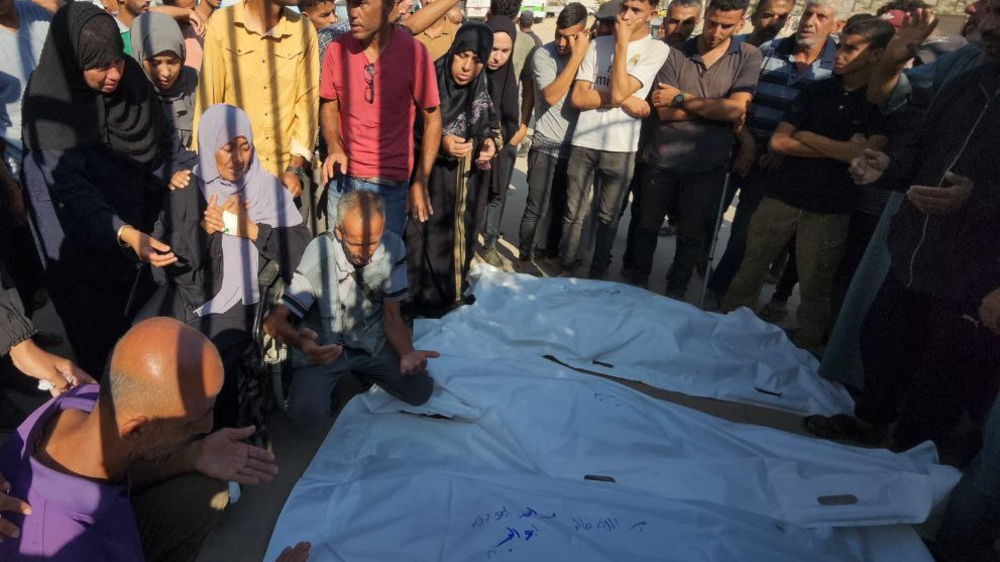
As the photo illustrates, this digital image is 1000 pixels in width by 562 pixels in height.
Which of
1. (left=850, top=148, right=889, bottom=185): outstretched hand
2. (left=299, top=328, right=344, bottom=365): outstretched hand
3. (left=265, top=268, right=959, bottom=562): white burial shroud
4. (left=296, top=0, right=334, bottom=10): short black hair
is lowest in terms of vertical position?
(left=265, top=268, right=959, bottom=562): white burial shroud

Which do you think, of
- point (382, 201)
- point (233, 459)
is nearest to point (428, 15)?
point (382, 201)

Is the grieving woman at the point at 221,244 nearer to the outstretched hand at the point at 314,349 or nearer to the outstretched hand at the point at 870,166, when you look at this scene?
the outstretched hand at the point at 314,349

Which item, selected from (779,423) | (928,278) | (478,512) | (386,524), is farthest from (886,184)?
(386,524)

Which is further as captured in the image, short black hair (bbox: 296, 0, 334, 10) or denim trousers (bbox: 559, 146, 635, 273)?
short black hair (bbox: 296, 0, 334, 10)

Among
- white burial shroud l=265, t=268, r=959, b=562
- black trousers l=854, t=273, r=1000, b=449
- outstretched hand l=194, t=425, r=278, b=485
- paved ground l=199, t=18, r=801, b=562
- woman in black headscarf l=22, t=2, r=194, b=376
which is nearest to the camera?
outstretched hand l=194, t=425, r=278, b=485

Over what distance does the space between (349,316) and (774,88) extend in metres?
3.11

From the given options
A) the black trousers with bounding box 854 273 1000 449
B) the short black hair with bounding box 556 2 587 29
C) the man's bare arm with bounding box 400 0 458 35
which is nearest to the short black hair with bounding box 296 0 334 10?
the man's bare arm with bounding box 400 0 458 35

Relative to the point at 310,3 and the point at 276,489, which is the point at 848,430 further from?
the point at 310,3

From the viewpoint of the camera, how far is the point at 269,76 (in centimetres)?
310

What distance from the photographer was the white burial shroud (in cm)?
204

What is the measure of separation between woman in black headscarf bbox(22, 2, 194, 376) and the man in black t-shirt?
3.38m

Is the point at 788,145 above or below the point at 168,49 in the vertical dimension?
below

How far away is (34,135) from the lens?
2.32m

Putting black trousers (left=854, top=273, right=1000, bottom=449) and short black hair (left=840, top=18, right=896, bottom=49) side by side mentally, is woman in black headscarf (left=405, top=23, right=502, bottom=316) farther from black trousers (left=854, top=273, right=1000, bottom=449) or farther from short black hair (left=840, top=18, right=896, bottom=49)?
black trousers (left=854, top=273, right=1000, bottom=449)
